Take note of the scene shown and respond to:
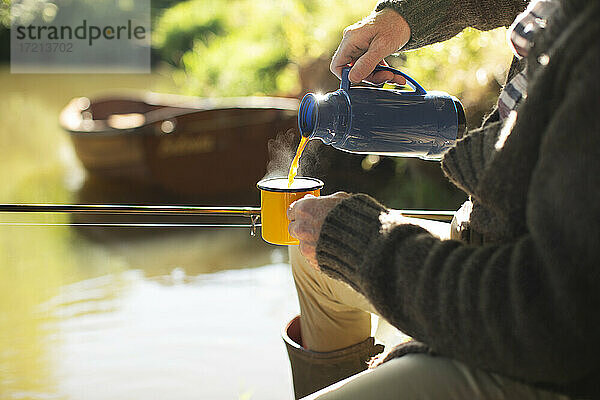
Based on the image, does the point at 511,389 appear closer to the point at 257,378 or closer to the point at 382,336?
the point at 382,336

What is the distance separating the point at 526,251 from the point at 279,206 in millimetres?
416

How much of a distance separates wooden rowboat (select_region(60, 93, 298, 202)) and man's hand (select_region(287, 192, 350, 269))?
2.29 meters

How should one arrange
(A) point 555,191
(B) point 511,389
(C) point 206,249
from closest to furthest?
(A) point 555,191 → (B) point 511,389 → (C) point 206,249

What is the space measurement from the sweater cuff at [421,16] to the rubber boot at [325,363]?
1.73 feet

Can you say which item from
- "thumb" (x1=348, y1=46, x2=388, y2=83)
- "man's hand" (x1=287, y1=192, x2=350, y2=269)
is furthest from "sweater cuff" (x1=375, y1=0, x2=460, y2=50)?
"man's hand" (x1=287, y1=192, x2=350, y2=269)

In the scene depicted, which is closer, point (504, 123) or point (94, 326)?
point (504, 123)

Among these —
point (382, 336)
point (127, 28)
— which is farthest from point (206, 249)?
point (127, 28)

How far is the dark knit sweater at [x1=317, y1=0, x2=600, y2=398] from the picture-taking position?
0.52 m

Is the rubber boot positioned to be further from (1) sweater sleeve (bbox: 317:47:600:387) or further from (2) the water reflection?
(1) sweater sleeve (bbox: 317:47:600:387)

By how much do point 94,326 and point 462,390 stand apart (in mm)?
1121

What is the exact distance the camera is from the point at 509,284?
1.86 ft

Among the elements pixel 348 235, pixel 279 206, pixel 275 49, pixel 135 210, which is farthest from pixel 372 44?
pixel 275 49

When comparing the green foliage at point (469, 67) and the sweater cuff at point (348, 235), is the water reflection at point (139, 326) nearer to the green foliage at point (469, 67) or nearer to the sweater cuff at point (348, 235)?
the sweater cuff at point (348, 235)

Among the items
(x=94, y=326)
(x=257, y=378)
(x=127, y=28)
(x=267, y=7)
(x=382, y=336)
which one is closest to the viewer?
(x=382, y=336)
